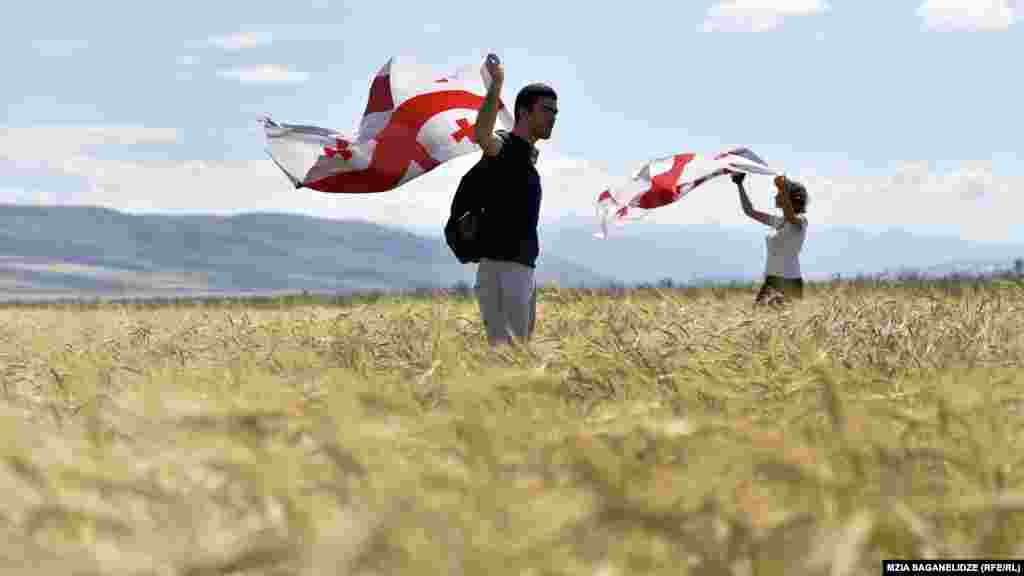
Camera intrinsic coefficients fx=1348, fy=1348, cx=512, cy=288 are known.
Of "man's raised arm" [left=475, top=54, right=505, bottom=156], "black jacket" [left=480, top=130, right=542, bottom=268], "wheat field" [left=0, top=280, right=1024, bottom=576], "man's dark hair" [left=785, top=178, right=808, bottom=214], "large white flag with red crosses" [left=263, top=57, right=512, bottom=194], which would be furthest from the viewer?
"man's dark hair" [left=785, top=178, right=808, bottom=214]

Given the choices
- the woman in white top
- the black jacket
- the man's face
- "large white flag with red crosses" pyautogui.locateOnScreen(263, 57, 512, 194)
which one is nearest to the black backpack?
the black jacket

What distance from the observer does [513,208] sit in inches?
244

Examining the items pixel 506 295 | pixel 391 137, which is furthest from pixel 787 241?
pixel 506 295

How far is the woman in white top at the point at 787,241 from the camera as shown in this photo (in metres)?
9.24

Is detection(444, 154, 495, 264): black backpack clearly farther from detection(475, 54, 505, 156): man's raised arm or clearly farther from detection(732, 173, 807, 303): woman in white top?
detection(732, 173, 807, 303): woman in white top

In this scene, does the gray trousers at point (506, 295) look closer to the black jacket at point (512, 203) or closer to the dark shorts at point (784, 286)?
the black jacket at point (512, 203)

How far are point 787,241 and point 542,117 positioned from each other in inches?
147

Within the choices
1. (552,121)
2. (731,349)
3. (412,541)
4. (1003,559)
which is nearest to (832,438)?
(1003,559)

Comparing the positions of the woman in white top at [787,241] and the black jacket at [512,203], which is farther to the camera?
the woman in white top at [787,241]

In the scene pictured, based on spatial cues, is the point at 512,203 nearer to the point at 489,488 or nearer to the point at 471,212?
the point at 471,212

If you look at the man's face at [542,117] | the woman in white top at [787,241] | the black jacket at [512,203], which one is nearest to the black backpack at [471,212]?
the black jacket at [512,203]

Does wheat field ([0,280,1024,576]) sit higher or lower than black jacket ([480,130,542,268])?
lower

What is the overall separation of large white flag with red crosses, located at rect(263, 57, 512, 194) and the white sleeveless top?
229cm

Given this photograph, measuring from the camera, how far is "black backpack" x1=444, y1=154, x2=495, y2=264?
624cm
